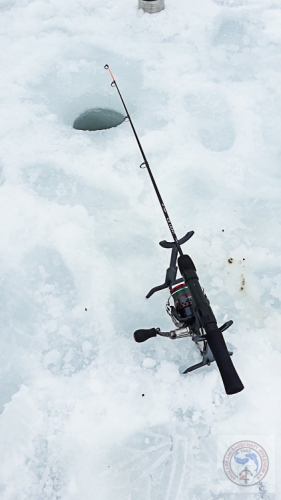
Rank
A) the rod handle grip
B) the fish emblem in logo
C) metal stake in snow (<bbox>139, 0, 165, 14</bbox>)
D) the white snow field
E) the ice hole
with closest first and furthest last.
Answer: the rod handle grip
the fish emblem in logo
the white snow field
the ice hole
metal stake in snow (<bbox>139, 0, 165, 14</bbox>)

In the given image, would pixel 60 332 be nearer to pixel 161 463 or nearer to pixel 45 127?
pixel 161 463

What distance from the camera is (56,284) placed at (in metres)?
3.39

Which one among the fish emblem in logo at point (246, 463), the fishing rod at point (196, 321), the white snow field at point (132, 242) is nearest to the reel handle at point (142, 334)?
the fishing rod at point (196, 321)

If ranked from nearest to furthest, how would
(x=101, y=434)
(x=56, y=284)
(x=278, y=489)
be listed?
(x=278, y=489) < (x=101, y=434) < (x=56, y=284)

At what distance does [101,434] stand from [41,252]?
164 centimetres

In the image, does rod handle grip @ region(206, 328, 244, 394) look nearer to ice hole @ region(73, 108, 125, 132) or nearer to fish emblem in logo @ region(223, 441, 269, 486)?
fish emblem in logo @ region(223, 441, 269, 486)

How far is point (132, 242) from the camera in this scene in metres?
3.57

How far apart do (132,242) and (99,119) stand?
1.91 metres

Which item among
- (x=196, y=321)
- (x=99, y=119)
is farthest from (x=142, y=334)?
(x=99, y=119)

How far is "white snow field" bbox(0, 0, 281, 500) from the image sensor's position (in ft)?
8.87

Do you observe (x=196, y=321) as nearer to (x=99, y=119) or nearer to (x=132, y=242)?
(x=132, y=242)

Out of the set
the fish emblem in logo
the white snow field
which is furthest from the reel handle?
the fish emblem in logo

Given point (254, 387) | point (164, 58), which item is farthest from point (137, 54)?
point (254, 387)

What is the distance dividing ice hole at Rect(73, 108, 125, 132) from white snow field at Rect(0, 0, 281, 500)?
95mm
